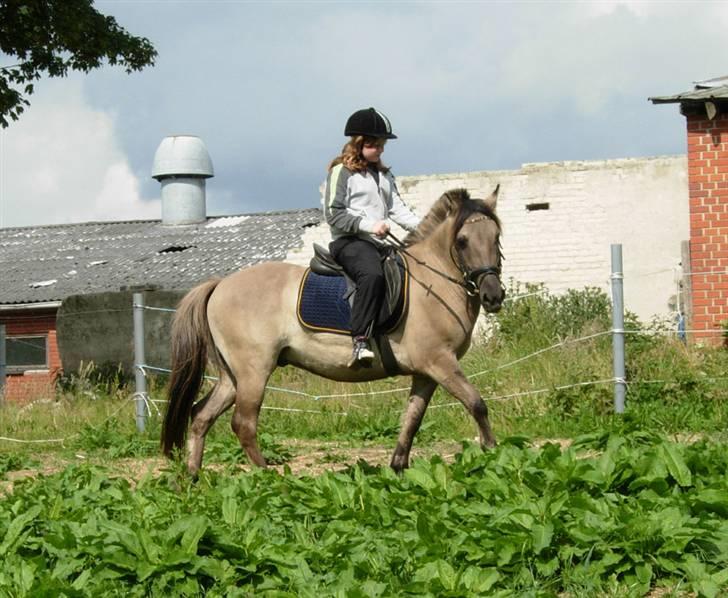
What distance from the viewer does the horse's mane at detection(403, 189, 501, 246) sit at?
322 inches

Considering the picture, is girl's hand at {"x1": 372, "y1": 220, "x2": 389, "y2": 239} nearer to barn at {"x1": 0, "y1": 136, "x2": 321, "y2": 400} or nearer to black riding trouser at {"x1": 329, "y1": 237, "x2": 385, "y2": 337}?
black riding trouser at {"x1": 329, "y1": 237, "x2": 385, "y2": 337}

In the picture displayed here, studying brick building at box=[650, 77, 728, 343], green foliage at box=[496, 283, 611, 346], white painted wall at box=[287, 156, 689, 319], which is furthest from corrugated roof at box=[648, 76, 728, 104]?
white painted wall at box=[287, 156, 689, 319]

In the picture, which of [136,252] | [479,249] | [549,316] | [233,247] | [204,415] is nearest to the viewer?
[479,249]

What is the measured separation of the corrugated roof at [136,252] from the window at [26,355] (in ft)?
4.10

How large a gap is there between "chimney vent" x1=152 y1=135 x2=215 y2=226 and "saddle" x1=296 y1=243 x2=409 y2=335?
2600 centimetres

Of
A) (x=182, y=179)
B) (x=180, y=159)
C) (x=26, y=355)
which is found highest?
(x=180, y=159)

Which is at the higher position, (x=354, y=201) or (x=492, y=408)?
(x=354, y=201)

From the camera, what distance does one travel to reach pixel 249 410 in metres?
8.35

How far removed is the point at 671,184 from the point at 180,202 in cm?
1530

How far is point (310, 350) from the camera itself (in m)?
8.47

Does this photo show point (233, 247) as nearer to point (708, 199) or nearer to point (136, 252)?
point (136, 252)

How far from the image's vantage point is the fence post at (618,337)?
11.4 m

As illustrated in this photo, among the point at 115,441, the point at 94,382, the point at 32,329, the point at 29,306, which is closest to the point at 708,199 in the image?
the point at 115,441

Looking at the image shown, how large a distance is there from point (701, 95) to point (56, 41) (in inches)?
446
